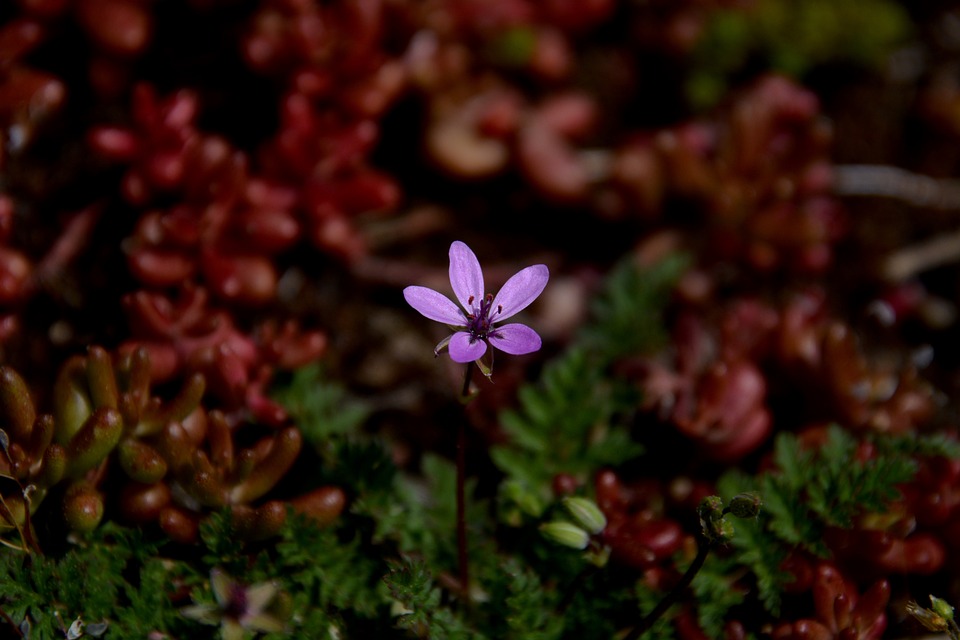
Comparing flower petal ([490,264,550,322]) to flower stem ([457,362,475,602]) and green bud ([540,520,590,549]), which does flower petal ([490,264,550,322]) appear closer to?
flower stem ([457,362,475,602])

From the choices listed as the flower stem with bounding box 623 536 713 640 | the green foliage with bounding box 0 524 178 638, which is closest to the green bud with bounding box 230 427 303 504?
the green foliage with bounding box 0 524 178 638

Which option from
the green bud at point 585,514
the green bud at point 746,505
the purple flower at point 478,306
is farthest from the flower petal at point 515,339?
the green bud at point 746,505

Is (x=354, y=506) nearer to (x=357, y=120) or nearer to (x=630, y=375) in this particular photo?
(x=630, y=375)

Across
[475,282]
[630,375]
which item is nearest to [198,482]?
[475,282]

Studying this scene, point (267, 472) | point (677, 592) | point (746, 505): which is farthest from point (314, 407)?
point (746, 505)

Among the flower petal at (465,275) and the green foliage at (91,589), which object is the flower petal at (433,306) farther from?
the green foliage at (91,589)
